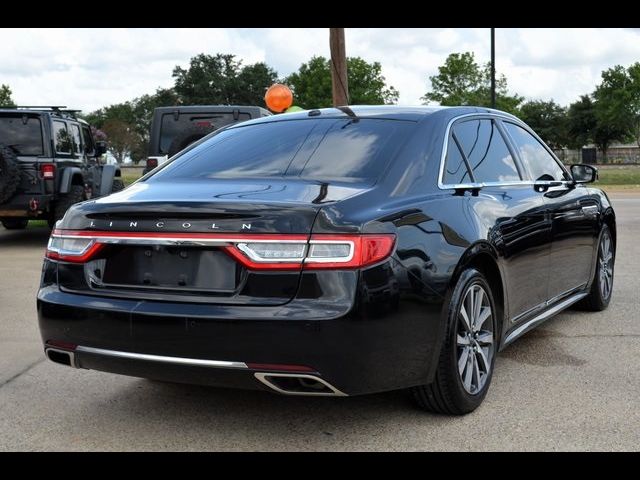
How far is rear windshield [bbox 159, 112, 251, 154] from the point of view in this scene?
13008mm

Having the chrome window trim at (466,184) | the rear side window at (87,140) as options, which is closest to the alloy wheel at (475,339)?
the chrome window trim at (466,184)

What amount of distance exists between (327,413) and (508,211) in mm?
1519

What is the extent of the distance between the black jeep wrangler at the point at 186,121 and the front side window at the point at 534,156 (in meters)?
7.91

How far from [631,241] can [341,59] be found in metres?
7.19

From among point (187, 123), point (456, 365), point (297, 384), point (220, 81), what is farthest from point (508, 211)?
point (220, 81)

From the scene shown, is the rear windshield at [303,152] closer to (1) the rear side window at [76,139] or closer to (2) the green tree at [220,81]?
(1) the rear side window at [76,139]

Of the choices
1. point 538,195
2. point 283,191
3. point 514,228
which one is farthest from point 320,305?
point 538,195

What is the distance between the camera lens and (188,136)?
12828 millimetres

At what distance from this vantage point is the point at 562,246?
5.18m

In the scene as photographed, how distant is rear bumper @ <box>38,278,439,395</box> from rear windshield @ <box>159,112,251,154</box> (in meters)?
9.72

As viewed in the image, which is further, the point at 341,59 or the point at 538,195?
the point at 341,59

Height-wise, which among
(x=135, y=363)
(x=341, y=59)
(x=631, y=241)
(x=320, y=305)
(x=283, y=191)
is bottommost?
(x=631, y=241)

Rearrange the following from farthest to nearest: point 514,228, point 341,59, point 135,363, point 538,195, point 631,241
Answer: point 341,59 → point 631,241 → point 538,195 → point 514,228 → point 135,363

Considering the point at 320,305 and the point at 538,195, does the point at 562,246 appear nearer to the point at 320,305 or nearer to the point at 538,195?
the point at 538,195
